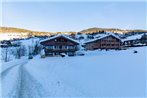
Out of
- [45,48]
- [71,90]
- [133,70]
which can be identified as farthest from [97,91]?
[45,48]

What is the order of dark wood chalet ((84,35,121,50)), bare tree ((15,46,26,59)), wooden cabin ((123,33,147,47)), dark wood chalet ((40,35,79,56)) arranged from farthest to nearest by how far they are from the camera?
bare tree ((15,46,26,59)), wooden cabin ((123,33,147,47)), dark wood chalet ((84,35,121,50)), dark wood chalet ((40,35,79,56))

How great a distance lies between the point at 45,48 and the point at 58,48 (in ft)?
10.9

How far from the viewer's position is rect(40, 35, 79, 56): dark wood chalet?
70562mm

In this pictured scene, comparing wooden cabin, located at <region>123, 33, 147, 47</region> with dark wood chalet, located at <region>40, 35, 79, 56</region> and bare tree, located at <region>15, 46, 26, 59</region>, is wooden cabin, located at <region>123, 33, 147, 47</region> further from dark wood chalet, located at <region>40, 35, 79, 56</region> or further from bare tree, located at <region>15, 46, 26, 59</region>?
bare tree, located at <region>15, 46, 26, 59</region>

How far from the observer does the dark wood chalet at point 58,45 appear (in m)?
70.6

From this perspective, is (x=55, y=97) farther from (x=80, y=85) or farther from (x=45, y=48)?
(x=45, y=48)

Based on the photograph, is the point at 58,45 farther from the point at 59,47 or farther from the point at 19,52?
the point at 19,52

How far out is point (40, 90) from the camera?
15211mm

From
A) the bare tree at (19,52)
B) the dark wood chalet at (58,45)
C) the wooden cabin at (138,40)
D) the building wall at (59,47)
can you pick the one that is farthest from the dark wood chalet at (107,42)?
the bare tree at (19,52)

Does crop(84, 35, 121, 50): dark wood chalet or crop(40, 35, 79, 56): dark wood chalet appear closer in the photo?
crop(40, 35, 79, 56): dark wood chalet

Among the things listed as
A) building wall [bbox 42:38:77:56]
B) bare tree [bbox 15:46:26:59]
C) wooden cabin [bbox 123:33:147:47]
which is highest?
wooden cabin [bbox 123:33:147:47]

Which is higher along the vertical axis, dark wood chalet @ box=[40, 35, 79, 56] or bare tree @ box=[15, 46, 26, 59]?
dark wood chalet @ box=[40, 35, 79, 56]

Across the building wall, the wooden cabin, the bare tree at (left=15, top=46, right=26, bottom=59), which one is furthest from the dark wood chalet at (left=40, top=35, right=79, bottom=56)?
the bare tree at (left=15, top=46, right=26, bottom=59)

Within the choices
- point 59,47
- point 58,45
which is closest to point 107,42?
point 59,47
